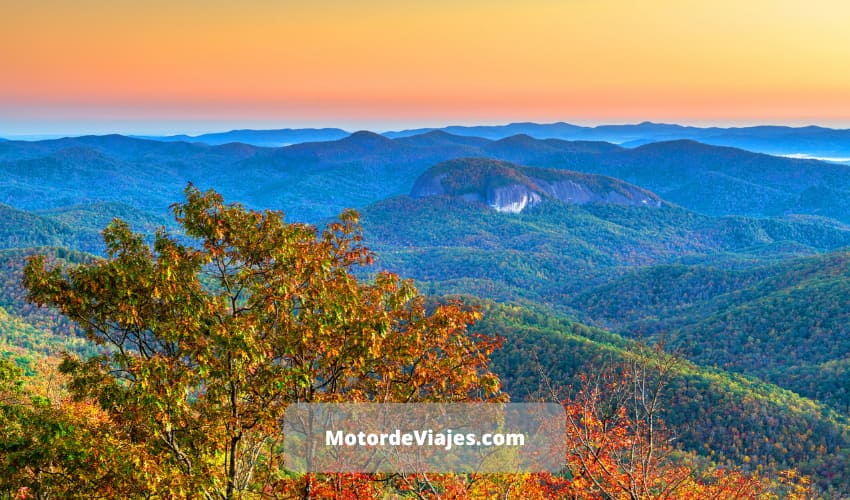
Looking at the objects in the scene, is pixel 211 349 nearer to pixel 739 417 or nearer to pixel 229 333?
pixel 229 333

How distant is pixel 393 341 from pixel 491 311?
11662 centimetres

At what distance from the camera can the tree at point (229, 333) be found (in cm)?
1159

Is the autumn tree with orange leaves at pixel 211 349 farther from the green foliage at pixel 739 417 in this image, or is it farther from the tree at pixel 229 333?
the green foliage at pixel 739 417

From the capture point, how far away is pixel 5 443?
1231cm

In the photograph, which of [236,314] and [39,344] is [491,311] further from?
[236,314]

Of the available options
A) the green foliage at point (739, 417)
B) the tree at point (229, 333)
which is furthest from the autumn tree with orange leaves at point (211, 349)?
the green foliage at point (739, 417)

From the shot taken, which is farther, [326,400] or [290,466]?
[290,466]

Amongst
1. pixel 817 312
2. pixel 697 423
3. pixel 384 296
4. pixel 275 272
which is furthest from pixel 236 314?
pixel 817 312

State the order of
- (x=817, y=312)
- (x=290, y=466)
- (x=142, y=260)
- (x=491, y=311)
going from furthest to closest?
(x=491, y=311)
(x=817, y=312)
(x=290, y=466)
(x=142, y=260)

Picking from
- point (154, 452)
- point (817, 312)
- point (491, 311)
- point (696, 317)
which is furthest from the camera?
point (696, 317)

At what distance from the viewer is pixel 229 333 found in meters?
11.4

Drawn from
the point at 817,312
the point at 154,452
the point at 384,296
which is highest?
the point at 384,296

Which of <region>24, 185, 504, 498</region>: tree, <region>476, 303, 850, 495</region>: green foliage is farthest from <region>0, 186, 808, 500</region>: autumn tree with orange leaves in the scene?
<region>476, 303, 850, 495</region>: green foliage

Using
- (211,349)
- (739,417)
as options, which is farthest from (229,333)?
(739,417)
